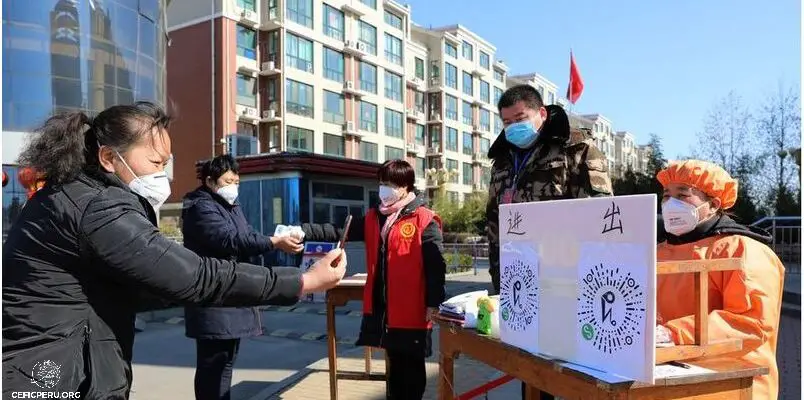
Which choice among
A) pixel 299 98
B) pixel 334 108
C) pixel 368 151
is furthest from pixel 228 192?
pixel 368 151

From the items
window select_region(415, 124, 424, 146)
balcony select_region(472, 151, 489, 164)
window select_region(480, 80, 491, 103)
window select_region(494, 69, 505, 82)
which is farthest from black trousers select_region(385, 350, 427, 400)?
window select_region(494, 69, 505, 82)

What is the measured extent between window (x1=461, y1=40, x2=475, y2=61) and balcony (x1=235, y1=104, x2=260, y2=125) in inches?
1039

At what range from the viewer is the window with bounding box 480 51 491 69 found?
57500 millimetres

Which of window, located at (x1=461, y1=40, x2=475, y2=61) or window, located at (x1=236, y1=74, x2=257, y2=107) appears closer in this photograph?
window, located at (x1=236, y1=74, x2=257, y2=107)

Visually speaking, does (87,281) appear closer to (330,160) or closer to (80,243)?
(80,243)

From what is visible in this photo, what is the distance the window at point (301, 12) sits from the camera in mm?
34062

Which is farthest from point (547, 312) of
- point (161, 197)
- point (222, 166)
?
point (222, 166)

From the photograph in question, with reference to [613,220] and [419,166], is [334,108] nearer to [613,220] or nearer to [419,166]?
[419,166]

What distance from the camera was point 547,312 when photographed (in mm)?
1943

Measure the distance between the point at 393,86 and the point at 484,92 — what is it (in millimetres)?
16782

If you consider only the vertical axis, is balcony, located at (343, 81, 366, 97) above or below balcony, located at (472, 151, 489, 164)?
above

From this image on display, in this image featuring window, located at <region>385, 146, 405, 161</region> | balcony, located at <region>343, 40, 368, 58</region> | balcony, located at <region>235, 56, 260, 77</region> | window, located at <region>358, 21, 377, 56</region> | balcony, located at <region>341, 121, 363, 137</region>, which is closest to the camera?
balcony, located at <region>235, 56, 260, 77</region>

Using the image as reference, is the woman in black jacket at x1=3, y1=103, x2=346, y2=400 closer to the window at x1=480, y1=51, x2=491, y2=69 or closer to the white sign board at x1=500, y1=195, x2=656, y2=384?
the white sign board at x1=500, y1=195, x2=656, y2=384

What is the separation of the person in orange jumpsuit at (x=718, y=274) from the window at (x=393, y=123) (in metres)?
41.5
